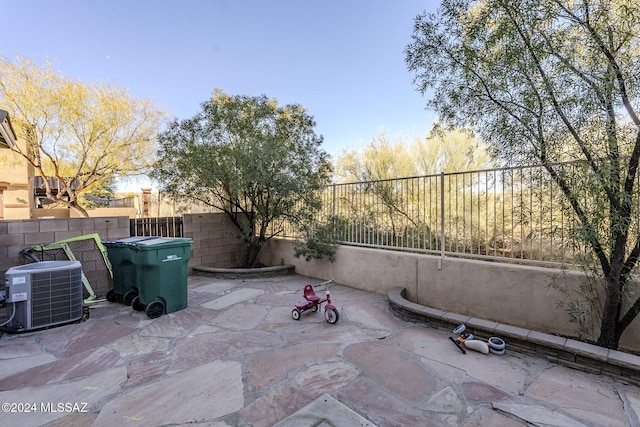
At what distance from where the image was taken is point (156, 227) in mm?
6125

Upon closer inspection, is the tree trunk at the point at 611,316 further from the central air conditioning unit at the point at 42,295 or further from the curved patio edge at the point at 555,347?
the central air conditioning unit at the point at 42,295

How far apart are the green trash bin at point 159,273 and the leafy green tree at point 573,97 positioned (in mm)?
3855

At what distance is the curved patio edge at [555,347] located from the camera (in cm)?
242

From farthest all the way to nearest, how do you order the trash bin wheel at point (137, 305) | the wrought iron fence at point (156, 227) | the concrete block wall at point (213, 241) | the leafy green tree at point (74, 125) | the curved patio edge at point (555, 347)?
the leafy green tree at point (74, 125), the concrete block wall at point (213, 241), the wrought iron fence at point (156, 227), the trash bin wheel at point (137, 305), the curved patio edge at point (555, 347)

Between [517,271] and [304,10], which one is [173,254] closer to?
[517,271]

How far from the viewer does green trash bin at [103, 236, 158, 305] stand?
13.9 ft

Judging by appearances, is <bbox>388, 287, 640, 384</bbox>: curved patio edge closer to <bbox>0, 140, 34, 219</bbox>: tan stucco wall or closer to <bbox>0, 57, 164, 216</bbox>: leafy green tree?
<bbox>0, 57, 164, 216</bbox>: leafy green tree

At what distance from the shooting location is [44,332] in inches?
132

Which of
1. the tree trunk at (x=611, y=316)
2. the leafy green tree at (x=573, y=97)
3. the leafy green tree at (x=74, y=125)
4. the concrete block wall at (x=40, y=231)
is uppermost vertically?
the leafy green tree at (x=74, y=125)

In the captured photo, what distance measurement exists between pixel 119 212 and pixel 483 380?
1578 cm

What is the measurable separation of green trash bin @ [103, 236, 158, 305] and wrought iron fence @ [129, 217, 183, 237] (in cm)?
122

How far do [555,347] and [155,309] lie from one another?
4.20 m

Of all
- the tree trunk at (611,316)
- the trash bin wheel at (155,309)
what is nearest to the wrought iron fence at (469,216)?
the tree trunk at (611,316)

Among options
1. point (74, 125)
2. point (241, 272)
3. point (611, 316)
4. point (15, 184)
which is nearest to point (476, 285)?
point (611, 316)
